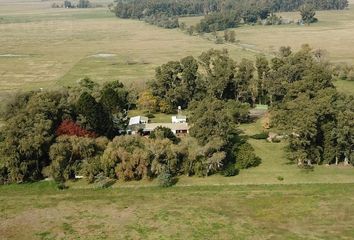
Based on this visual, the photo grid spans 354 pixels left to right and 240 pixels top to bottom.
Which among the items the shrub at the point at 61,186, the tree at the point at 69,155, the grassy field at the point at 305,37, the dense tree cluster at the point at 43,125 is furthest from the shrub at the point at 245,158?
the grassy field at the point at 305,37

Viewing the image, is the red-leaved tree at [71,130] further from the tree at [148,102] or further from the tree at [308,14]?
the tree at [308,14]

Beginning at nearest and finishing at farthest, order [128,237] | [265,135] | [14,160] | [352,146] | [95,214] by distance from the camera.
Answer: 1. [128,237]
2. [95,214]
3. [14,160]
4. [352,146]
5. [265,135]

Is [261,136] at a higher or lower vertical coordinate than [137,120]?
lower

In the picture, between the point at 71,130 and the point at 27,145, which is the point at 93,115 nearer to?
the point at 71,130

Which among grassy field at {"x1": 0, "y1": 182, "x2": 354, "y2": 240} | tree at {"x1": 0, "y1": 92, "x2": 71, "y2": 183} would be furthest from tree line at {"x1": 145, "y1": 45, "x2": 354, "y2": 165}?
tree at {"x1": 0, "y1": 92, "x2": 71, "y2": 183}

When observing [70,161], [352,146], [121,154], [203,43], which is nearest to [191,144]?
[121,154]

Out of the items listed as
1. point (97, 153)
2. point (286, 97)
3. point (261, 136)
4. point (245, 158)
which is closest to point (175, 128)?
point (261, 136)

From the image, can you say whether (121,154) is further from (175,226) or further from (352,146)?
(352,146)
